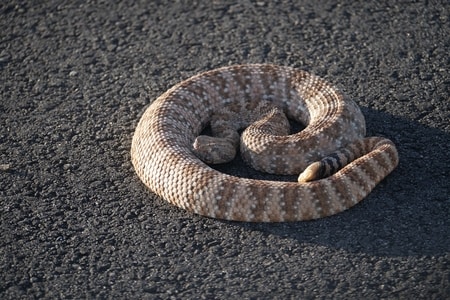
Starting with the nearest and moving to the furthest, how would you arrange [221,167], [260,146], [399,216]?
1. [399,216]
2. [260,146]
3. [221,167]

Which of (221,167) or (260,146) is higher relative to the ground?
(260,146)

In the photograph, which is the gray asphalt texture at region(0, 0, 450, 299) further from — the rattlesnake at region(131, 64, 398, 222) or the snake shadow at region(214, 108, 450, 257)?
the rattlesnake at region(131, 64, 398, 222)

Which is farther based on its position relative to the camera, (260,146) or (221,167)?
(221,167)

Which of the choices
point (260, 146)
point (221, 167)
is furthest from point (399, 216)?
point (221, 167)

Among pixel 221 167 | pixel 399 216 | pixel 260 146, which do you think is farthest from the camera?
pixel 221 167

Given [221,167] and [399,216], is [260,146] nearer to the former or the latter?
[221,167]

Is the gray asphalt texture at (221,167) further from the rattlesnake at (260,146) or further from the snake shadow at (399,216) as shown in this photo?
the rattlesnake at (260,146)
